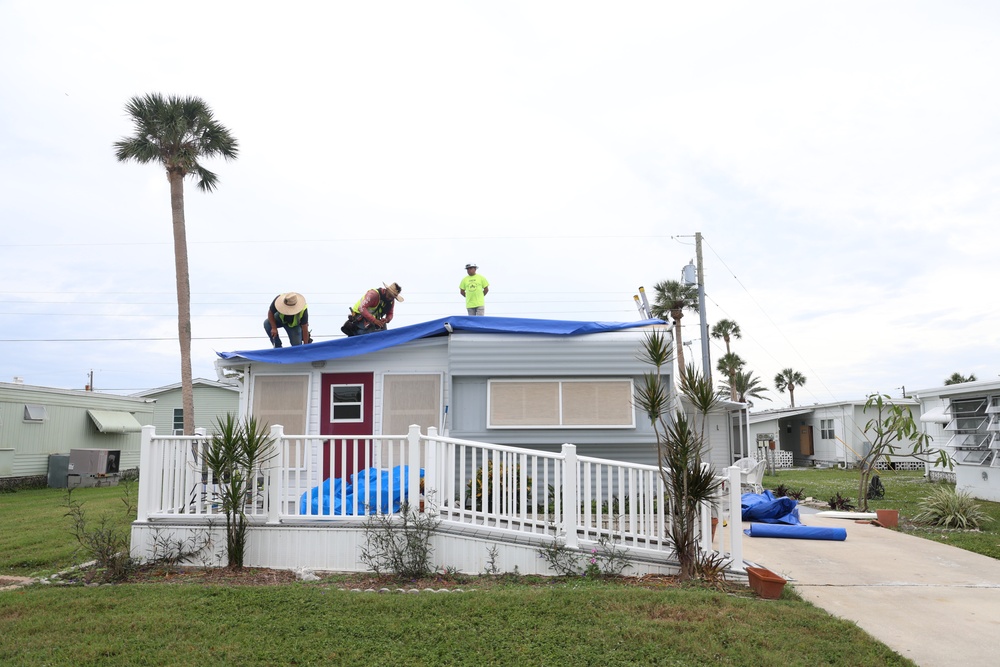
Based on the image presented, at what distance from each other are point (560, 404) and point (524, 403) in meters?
0.52

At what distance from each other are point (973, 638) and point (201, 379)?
2643 centimetres

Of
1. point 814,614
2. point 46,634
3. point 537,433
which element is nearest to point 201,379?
point 537,433

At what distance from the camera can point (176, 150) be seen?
57.4 feet

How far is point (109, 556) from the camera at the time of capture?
21.9ft

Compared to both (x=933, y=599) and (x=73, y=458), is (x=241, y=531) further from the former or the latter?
(x=73, y=458)

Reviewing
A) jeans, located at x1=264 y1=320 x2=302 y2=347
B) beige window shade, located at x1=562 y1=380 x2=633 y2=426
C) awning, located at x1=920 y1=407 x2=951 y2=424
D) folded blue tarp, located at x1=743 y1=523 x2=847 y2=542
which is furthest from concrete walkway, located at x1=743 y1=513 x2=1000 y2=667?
awning, located at x1=920 y1=407 x2=951 y2=424

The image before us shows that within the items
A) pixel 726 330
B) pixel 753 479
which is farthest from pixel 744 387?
pixel 753 479

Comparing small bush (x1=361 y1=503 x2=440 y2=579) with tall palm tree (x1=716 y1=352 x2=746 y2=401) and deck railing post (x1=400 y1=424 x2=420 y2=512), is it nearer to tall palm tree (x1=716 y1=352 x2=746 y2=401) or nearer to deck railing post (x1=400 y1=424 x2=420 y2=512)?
deck railing post (x1=400 y1=424 x2=420 y2=512)

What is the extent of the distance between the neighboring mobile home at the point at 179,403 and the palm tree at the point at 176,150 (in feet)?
35.0

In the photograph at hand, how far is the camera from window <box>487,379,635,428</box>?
33.0 feet

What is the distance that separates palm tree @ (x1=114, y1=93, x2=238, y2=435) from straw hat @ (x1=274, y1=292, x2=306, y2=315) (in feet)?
22.4

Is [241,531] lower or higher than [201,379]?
lower

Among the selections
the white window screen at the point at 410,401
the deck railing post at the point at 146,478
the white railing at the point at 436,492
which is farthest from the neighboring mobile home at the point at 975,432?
the deck railing post at the point at 146,478

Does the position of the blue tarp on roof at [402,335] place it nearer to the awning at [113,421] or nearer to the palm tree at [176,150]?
the palm tree at [176,150]
